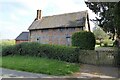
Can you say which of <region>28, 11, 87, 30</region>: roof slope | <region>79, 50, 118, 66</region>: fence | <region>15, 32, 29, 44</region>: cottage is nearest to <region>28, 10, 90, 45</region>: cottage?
<region>28, 11, 87, 30</region>: roof slope

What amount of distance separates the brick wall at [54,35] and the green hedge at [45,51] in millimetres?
15526

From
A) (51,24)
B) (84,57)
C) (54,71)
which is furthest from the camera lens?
(51,24)

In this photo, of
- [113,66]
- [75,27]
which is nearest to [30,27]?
[75,27]

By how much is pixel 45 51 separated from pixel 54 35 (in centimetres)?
1938

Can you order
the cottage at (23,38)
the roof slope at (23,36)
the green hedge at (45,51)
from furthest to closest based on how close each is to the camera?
1. the roof slope at (23,36)
2. the cottage at (23,38)
3. the green hedge at (45,51)

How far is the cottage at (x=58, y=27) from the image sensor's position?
36.6 meters

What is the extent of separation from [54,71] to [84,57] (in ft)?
20.3

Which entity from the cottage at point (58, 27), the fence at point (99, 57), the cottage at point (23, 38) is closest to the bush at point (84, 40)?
the fence at point (99, 57)

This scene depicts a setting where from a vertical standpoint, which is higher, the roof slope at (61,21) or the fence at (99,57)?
the roof slope at (61,21)

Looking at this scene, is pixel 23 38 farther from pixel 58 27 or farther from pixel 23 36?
pixel 58 27

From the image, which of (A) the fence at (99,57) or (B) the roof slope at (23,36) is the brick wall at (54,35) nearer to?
(B) the roof slope at (23,36)

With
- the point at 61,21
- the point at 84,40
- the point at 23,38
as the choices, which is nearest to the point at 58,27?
the point at 61,21

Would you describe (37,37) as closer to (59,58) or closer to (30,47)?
(30,47)

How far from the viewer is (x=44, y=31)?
137 ft
